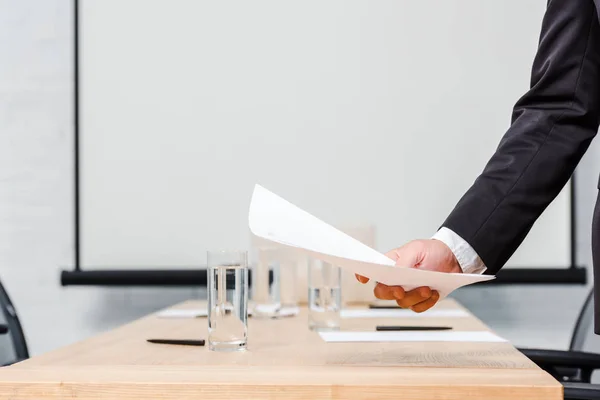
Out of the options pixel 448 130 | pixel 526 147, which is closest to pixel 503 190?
pixel 526 147

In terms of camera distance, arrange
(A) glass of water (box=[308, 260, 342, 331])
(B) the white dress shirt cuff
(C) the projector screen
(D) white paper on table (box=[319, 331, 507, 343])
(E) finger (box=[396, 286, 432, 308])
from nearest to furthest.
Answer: (E) finger (box=[396, 286, 432, 308]), (B) the white dress shirt cuff, (D) white paper on table (box=[319, 331, 507, 343]), (A) glass of water (box=[308, 260, 342, 331]), (C) the projector screen

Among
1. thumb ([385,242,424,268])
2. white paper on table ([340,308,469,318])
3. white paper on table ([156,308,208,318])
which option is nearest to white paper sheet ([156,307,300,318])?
white paper on table ([156,308,208,318])

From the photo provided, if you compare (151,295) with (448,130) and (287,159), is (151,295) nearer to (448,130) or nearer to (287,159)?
(287,159)

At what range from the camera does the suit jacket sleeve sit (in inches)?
44.4

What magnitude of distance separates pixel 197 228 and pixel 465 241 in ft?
6.04

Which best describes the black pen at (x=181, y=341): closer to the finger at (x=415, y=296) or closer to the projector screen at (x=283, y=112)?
the finger at (x=415, y=296)

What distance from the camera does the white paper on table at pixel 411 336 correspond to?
1266 millimetres

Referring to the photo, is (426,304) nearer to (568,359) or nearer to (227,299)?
(227,299)

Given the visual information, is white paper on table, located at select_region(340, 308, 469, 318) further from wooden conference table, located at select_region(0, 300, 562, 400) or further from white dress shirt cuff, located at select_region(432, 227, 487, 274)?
white dress shirt cuff, located at select_region(432, 227, 487, 274)

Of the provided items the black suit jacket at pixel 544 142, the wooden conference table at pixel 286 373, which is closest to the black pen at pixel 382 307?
the wooden conference table at pixel 286 373

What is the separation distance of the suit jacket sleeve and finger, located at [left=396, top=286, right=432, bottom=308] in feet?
0.46

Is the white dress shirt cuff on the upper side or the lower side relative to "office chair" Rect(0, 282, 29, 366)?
upper

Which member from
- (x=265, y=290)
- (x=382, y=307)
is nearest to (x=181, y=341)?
(x=265, y=290)

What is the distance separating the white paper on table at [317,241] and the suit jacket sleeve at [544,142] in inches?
11.0
